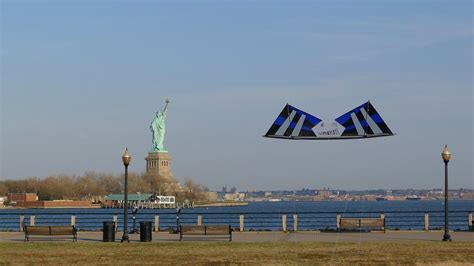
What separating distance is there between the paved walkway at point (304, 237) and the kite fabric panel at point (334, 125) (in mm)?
5305

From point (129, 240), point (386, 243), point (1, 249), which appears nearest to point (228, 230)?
point (129, 240)

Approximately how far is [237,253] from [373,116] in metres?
9.76

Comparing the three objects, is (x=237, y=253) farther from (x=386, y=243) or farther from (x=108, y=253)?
(x=386, y=243)

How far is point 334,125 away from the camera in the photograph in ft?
136

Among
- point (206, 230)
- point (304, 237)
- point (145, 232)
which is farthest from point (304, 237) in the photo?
point (145, 232)

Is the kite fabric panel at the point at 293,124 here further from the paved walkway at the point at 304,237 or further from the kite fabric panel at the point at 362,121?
the paved walkway at the point at 304,237

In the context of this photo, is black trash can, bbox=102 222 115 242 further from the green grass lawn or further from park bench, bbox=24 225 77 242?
the green grass lawn

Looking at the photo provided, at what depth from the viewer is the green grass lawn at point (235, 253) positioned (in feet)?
110

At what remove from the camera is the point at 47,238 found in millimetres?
46625

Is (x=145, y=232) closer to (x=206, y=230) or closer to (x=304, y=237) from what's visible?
(x=206, y=230)

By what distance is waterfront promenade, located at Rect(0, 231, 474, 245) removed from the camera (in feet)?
148

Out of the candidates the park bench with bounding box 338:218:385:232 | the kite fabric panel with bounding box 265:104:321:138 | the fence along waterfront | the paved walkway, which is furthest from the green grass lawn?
the fence along waterfront

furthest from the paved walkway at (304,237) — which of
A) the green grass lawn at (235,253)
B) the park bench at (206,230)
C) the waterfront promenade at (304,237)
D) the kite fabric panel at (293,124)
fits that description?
the kite fabric panel at (293,124)

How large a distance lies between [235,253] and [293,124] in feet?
25.8
